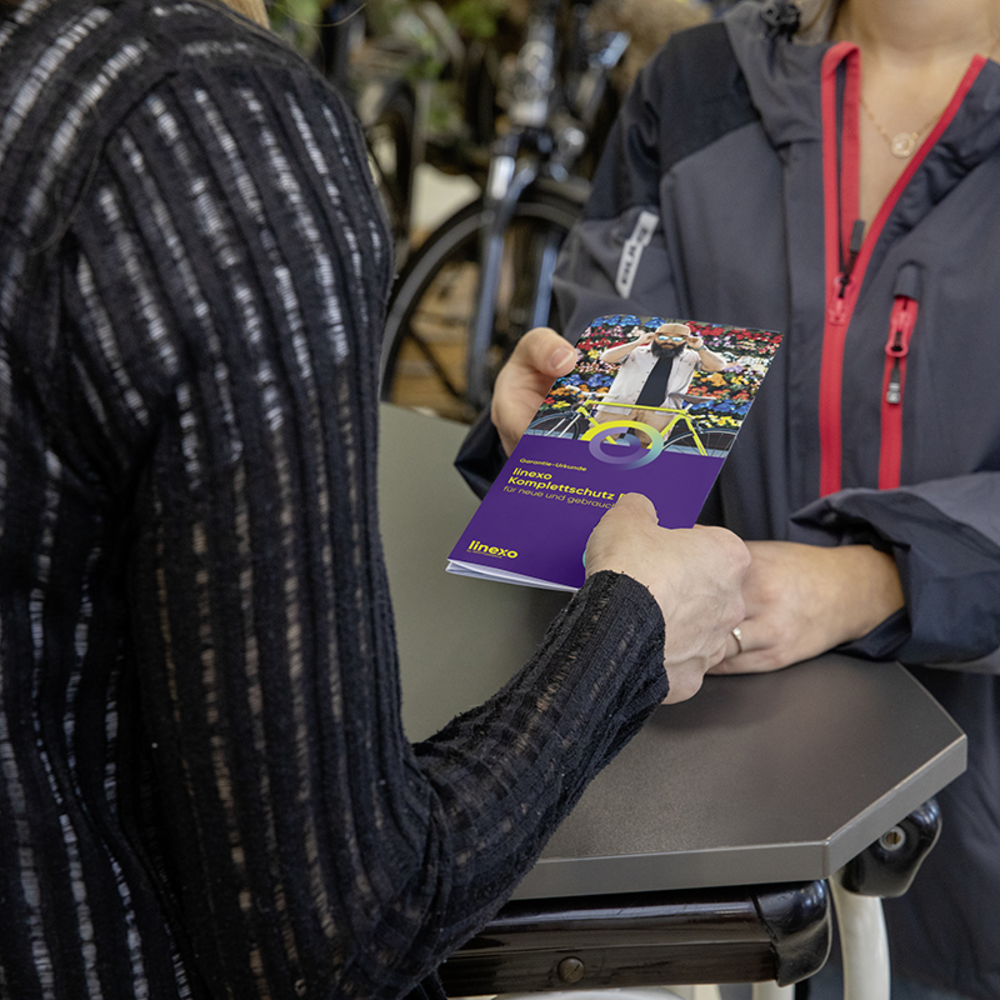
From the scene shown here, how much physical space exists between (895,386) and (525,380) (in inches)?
11.2

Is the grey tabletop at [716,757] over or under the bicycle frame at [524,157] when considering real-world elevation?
under

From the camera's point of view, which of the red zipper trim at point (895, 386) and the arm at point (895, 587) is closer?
the arm at point (895, 587)

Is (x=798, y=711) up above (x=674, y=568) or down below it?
below

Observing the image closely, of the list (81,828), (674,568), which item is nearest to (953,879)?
(674,568)

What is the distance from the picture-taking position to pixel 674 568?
0.56m

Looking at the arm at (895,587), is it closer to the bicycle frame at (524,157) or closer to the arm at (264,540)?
the arm at (264,540)

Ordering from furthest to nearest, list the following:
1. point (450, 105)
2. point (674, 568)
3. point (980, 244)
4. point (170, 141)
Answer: point (450, 105) < point (980, 244) < point (674, 568) < point (170, 141)

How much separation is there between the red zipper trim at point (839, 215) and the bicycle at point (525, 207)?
129 centimetres

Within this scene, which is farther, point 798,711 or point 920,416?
point 920,416

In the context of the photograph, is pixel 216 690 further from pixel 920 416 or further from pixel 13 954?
pixel 920 416

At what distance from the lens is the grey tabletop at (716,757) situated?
0.55 meters

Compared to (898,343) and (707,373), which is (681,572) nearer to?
(707,373)

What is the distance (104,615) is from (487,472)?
20.9 inches

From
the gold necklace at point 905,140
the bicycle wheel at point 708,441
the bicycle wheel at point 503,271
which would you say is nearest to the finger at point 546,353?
the bicycle wheel at point 708,441
